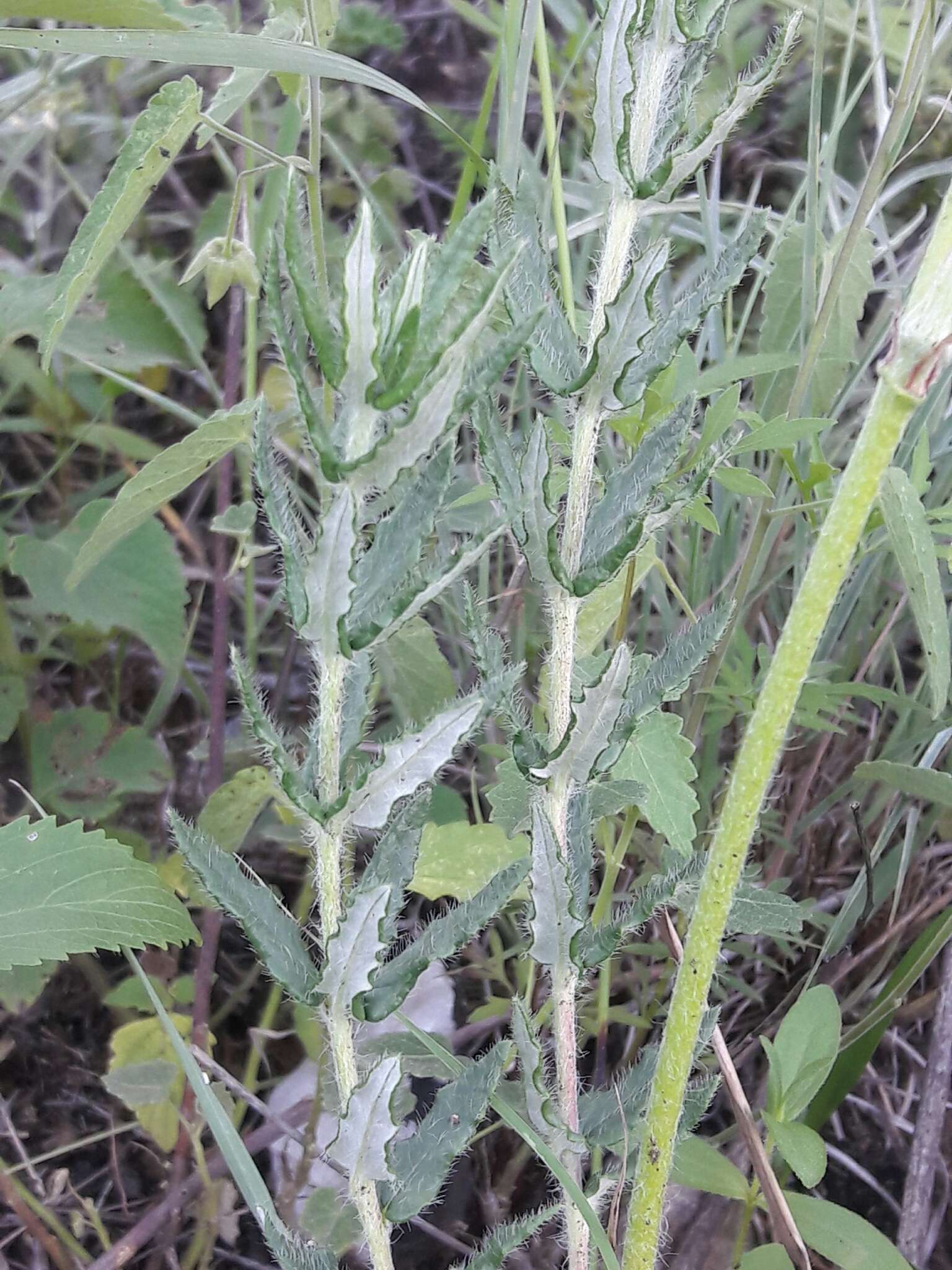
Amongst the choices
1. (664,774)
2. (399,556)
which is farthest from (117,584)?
(399,556)

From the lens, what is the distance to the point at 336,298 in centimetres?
60

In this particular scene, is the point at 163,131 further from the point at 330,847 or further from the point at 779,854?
the point at 779,854

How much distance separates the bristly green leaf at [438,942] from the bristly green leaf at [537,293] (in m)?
0.33

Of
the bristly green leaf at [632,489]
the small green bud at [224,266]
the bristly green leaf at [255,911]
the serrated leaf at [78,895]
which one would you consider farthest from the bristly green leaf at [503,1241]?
the small green bud at [224,266]

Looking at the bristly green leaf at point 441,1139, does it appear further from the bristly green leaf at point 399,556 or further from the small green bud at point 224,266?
the small green bud at point 224,266

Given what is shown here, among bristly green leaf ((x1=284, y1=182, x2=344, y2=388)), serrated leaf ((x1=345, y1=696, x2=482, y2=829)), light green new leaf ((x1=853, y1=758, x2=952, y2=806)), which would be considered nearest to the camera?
bristly green leaf ((x1=284, y1=182, x2=344, y2=388))

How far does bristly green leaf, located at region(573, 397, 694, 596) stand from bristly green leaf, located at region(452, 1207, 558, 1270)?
0.47 meters

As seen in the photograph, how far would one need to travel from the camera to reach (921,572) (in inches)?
36.2

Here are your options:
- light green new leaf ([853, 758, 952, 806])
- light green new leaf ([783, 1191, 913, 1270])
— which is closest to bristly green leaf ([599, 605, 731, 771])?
light green new leaf ([853, 758, 952, 806])

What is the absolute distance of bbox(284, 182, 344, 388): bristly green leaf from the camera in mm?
553

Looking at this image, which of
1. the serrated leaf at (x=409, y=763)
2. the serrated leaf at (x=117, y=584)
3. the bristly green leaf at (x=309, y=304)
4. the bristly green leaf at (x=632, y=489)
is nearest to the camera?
the bristly green leaf at (x=309, y=304)

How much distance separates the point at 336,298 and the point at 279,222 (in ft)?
0.16

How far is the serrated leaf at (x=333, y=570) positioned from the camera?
0.59 meters

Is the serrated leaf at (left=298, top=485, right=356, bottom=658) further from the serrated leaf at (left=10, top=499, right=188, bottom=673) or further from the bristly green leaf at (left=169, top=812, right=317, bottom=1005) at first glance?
the serrated leaf at (left=10, top=499, right=188, bottom=673)
